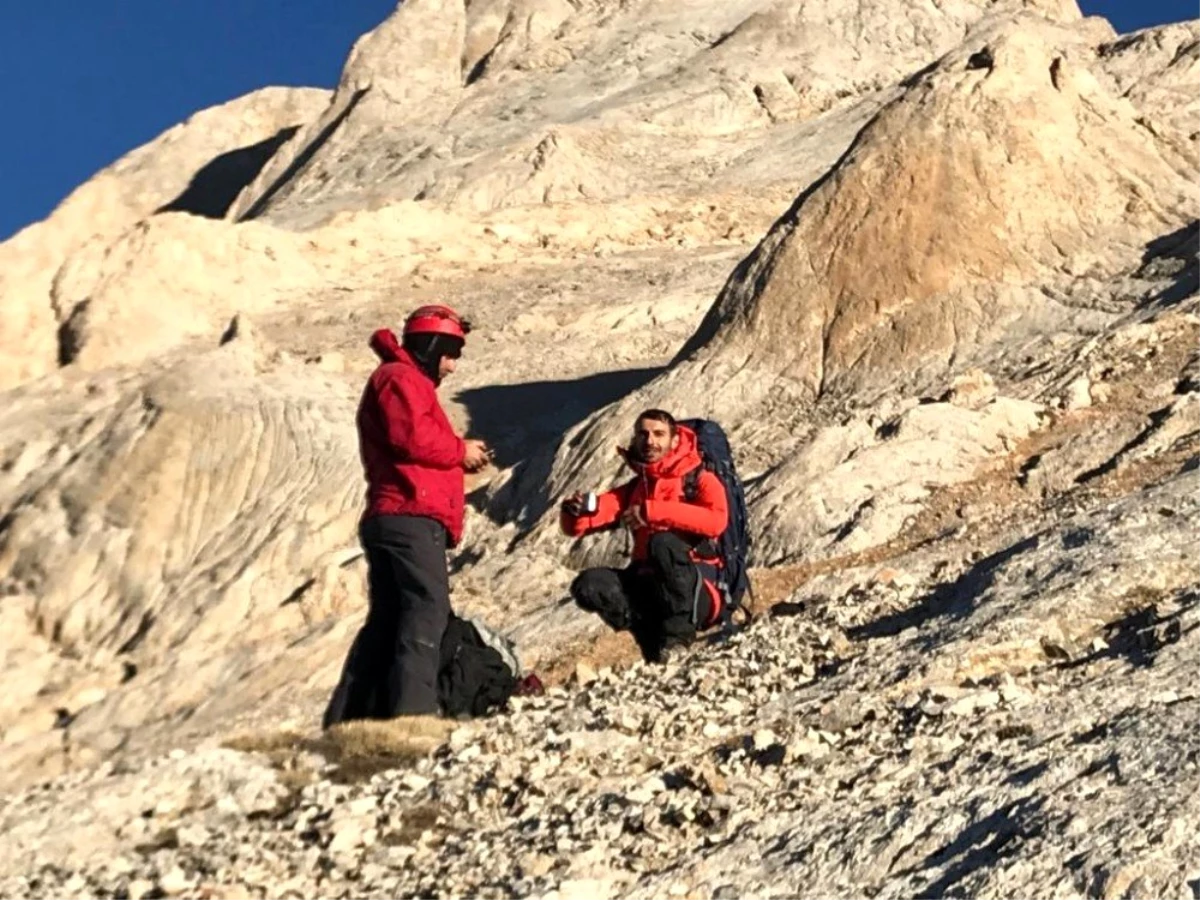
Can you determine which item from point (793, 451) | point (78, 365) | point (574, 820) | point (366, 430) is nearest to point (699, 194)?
point (78, 365)

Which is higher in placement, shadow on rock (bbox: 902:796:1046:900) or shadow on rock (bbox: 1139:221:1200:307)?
shadow on rock (bbox: 1139:221:1200:307)

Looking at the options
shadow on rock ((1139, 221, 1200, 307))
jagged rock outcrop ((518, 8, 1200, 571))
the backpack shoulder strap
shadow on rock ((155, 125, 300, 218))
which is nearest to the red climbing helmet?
the backpack shoulder strap

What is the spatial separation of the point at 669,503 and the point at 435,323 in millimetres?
1561

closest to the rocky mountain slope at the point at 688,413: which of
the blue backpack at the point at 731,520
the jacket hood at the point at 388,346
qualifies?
the blue backpack at the point at 731,520

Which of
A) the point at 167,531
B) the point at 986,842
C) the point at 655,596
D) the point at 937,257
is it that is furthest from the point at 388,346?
the point at 167,531

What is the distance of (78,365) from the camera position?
1212 inches

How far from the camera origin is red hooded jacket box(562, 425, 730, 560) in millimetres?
10070

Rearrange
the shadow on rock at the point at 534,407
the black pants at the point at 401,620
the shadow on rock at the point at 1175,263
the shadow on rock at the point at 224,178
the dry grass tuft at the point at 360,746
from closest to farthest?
the dry grass tuft at the point at 360,746 < the black pants at the point at 401,620 < the shadow on rock at the point at 1175,263 < the shadow on rock at the point at 534,407 < the shadow on rock at the point at 224,178

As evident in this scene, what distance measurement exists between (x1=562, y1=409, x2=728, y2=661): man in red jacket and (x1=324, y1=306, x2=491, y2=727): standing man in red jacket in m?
0.89

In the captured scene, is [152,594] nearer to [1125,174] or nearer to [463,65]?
[1125,174]

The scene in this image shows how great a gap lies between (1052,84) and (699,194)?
17787 mm

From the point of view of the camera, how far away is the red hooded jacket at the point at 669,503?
10.1 meters

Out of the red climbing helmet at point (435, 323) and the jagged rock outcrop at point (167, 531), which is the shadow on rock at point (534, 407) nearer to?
the jagged rock outcrop at point (167, 531)

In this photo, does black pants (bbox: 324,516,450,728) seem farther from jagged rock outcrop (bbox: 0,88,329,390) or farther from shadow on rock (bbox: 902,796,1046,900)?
→ jagged rock outcrop (bbox: 0,88,329,390)
